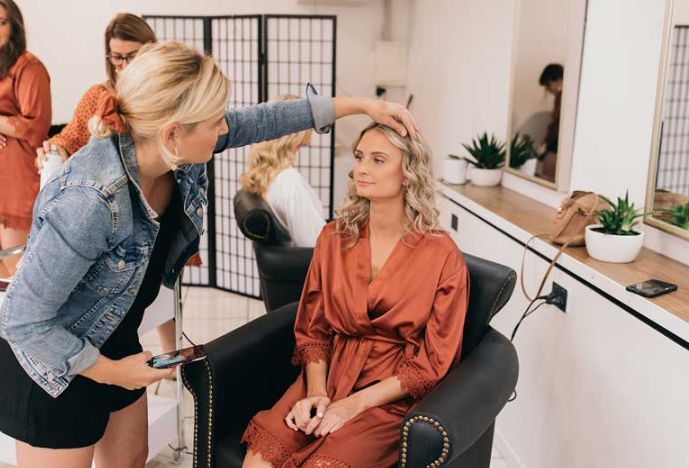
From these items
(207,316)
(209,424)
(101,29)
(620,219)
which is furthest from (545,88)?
(101,29)

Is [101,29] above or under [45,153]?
above

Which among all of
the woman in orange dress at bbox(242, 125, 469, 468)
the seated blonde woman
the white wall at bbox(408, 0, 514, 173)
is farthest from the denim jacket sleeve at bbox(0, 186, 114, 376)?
the white wall at bbox(408, 0, 514, 173)

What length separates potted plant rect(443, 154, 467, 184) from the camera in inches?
129

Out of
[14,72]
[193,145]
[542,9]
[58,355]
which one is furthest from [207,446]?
[542,9]

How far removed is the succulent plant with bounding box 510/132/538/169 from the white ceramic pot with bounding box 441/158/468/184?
264 mm

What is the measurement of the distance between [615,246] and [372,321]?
0.76 metres

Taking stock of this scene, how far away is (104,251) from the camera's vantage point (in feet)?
4.15

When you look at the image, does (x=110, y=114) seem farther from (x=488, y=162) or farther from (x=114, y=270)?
(x=488, y=162)

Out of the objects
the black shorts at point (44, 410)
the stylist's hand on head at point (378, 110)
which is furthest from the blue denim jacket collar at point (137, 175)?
the stylist's hand on head at point (378, 110)

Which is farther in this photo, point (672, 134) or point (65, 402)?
point (672, 134)

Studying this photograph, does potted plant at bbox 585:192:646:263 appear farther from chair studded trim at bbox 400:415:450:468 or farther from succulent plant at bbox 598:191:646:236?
chair studded trim at bbox 400:415:450:468

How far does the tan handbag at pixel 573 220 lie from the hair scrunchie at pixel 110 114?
4.64ft

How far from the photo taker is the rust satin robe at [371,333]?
167cm

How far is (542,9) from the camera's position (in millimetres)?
2754
